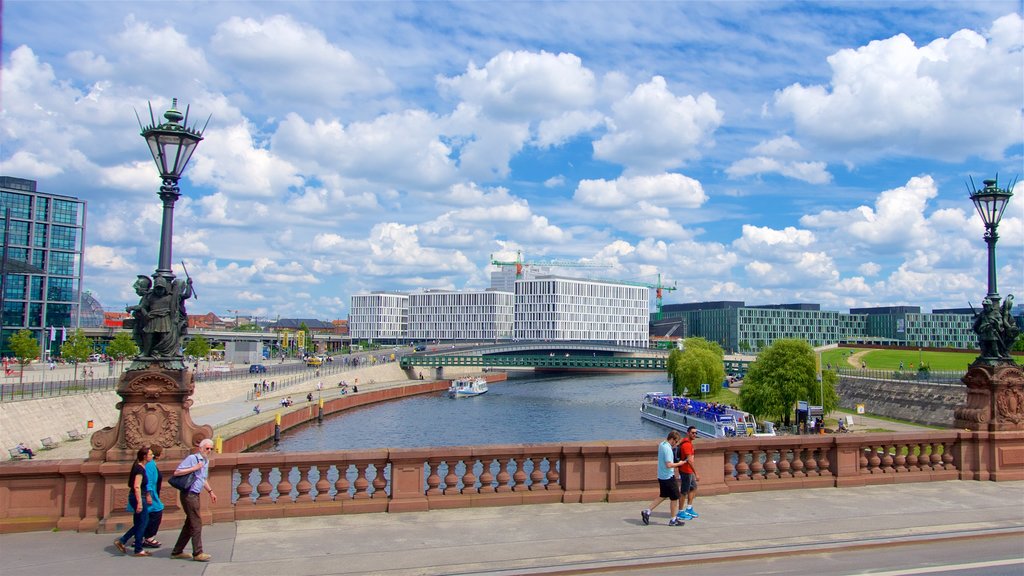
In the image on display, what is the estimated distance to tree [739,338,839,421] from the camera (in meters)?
65.0

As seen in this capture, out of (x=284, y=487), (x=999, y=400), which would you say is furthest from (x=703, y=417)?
(x=284, y=487)

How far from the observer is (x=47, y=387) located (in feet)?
201

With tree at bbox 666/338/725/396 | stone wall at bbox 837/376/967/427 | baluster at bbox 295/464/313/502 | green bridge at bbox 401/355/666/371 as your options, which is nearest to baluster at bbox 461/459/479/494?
baluster at bbox 295/464/313/502

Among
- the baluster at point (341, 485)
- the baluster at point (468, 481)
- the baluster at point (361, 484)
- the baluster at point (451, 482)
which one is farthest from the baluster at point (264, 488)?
the baluster at point (468, 481)

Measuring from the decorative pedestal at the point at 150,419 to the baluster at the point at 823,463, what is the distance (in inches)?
459

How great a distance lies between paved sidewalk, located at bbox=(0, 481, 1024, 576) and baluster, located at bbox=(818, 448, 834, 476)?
1.22m

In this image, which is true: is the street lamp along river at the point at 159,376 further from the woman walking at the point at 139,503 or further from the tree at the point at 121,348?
the tree at the point at 121,348

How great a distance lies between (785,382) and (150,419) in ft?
200

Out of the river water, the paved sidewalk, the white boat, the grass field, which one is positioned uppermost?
the grass field

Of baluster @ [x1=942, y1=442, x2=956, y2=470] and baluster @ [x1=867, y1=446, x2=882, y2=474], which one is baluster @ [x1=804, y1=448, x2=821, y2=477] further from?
baluster @ [x1=942, y1=442, x2=956, y2=470]

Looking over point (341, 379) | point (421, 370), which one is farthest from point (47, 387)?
point (421, 370)

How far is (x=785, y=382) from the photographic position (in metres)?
65.2

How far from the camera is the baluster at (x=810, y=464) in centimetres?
1546

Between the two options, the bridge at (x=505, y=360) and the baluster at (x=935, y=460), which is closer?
the baluster at (x=935, y=460)
